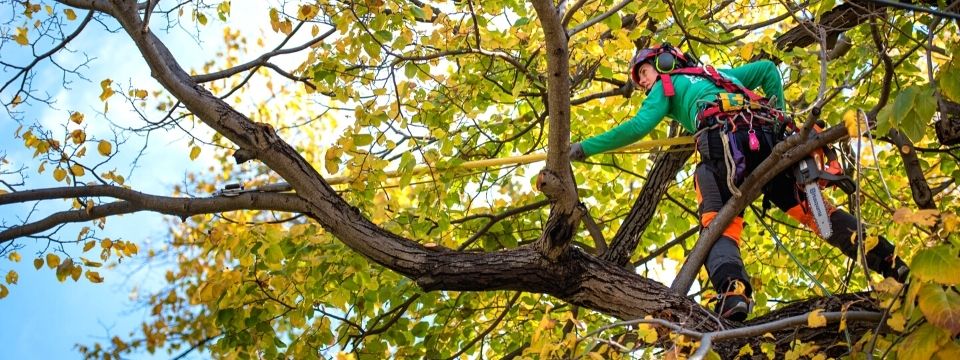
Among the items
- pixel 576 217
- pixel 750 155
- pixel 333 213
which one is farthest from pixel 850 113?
pixel 333 213

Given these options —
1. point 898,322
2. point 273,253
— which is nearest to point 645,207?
point 273,253

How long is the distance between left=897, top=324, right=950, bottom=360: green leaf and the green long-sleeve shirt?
201 centimetres

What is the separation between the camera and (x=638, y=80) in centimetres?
507

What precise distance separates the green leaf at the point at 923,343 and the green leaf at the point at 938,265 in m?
0.19

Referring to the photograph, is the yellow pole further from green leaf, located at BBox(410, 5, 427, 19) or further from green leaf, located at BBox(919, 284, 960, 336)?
green leaf, located at BBox(919, 284, 960, 336)

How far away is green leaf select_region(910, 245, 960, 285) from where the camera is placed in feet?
7.71

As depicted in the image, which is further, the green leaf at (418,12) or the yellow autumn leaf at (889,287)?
the green leaf at (418,12)

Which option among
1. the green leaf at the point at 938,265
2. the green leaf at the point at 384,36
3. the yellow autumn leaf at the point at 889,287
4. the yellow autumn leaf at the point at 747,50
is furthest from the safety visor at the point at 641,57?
the green leaf at the point at 938,265

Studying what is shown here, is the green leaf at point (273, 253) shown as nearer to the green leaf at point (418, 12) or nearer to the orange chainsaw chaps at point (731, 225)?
the green leaf at point (418, 12)

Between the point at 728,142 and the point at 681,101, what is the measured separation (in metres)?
0.52

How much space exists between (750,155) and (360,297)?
2346 mm

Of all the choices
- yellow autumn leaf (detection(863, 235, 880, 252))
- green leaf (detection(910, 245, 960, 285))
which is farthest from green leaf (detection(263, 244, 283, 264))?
green leaf (detection(910, 245, 960, 285))

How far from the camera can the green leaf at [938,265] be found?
2350 mm

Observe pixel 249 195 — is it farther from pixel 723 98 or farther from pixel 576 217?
pixel 723 98
